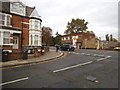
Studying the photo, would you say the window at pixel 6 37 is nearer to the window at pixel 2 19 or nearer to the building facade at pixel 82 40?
the window at pixel 2 19

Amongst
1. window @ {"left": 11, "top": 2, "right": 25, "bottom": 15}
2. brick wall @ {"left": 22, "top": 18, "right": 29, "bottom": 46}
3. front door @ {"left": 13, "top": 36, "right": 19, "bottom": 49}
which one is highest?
window @ {"left": 11, "top": 2, "right": 25, "bottom": 15}

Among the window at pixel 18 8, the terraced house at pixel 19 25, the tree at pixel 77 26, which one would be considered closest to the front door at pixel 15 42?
the terraced house at pixel 19 25

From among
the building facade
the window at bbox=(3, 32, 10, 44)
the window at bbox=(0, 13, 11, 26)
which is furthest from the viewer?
the building facade

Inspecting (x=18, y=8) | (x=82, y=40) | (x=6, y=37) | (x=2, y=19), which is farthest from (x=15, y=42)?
(x=82, y=40)

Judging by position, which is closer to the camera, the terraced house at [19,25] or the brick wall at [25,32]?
the terraced house at [19,25]

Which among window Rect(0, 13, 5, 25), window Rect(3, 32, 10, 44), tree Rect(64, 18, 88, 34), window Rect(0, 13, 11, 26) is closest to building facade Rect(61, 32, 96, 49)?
tree Rect(64, 18, 88, 34)

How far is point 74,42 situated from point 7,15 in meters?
39.7

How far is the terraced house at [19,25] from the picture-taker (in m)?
23.8

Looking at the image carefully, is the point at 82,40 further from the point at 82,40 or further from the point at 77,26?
the point at 77,26

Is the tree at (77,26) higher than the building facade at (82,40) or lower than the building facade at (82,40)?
higher

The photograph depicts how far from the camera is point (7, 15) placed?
2620cm

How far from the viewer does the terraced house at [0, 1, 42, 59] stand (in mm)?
23830

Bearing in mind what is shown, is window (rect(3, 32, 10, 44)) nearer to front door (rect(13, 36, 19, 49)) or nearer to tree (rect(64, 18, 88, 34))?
front door (rect(13, 36, 19, 49))

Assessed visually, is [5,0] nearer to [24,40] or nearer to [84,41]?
[24,40]
